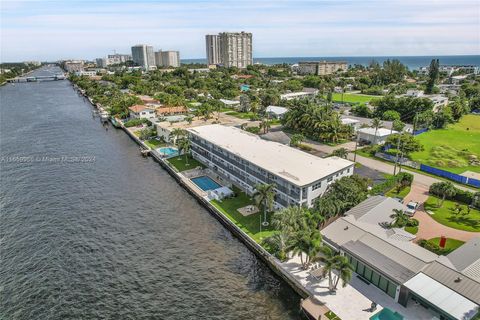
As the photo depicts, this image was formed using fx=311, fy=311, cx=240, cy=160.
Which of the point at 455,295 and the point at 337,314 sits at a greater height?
the point at 455,295

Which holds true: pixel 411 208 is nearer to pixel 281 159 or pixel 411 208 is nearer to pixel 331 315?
pixel 281 159

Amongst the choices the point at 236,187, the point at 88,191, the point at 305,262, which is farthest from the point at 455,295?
the point at 88,191

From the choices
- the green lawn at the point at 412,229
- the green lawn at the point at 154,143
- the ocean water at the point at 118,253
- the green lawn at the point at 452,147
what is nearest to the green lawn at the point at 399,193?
the green lawn at the point at 412,229

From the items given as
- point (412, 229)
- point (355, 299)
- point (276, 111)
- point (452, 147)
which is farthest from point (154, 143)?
point (452, 147)

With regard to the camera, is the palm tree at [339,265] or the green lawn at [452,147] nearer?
the palm tree at [339,265]

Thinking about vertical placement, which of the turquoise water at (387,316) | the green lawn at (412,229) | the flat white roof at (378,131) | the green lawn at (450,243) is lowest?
the turquoise water at (387,316)

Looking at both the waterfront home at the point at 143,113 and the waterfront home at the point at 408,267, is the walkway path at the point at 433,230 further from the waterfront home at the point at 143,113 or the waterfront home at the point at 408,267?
the waterfront home at the point at 143,113

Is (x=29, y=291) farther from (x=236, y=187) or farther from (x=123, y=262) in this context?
(x=236, y=187)
